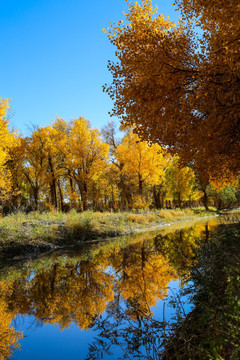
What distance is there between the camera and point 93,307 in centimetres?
486

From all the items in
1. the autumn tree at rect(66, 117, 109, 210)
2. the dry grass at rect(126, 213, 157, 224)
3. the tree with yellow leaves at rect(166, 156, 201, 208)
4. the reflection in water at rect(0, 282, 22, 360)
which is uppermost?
the autumn tree at rect(66, 117, 109, 210)

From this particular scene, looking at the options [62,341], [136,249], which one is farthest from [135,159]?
[62,341]

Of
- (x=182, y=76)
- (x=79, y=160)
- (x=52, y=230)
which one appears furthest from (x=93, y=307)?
(x=79, y=160)

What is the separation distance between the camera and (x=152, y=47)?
21.8 feet

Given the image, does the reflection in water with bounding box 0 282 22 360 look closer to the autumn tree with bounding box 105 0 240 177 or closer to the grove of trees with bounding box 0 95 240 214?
the autumn tree with bounding box 105 0 240 177

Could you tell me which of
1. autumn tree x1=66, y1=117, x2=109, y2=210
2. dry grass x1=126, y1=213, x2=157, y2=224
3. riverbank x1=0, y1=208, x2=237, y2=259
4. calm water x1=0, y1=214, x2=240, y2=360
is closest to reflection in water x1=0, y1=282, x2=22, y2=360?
calm water x1=0, y1=214, x2=240, y2=360

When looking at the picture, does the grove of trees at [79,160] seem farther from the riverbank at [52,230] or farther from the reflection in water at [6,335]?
the reflection in water at [6,335]

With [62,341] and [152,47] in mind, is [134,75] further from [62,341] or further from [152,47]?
[62,341]

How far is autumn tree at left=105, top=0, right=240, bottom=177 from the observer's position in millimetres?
6035

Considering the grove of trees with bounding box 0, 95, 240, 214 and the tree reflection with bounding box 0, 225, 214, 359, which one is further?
the grove of trees with bounding box 0, 95, 240, 214

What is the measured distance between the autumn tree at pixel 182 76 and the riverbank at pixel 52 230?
7001mm

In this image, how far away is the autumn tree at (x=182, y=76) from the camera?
6035 mm

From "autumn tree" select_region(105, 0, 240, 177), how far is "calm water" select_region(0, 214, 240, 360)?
13.2ft

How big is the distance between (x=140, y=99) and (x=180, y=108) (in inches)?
46.4
